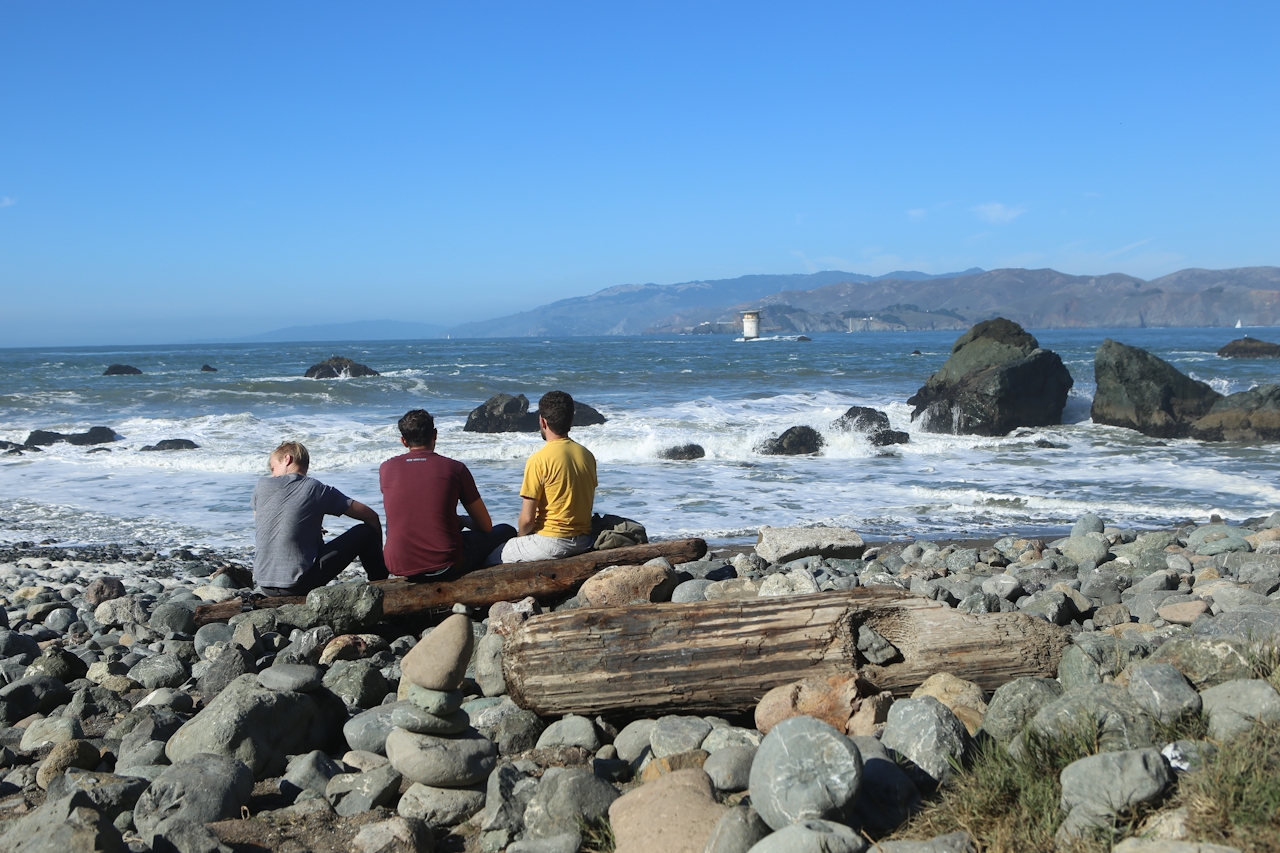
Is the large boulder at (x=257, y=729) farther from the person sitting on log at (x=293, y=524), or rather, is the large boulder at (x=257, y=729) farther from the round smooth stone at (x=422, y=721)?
the person sitting on log at (x=293, y=524)

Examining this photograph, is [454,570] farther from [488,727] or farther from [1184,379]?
[1184,379]

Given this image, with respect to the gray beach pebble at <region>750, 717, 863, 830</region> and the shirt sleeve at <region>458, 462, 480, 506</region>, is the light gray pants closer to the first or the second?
the shirt sleeve at <region>458, 462, 480, 506</region>

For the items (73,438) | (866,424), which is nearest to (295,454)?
(866,424)

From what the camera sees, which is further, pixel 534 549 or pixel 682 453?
pixel 682 453

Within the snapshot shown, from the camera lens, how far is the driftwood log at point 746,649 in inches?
141

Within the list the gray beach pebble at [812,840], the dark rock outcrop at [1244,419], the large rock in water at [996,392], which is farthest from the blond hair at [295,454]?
the dark rock outcrop at [1244,419]

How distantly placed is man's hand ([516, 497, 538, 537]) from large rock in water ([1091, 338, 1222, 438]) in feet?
57.0

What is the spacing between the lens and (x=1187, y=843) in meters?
2.18

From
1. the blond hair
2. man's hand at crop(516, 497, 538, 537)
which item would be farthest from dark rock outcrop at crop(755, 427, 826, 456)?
the blond hair

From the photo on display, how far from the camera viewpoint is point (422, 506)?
5336 millimetres

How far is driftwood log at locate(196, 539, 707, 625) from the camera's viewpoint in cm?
539

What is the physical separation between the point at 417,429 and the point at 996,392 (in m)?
17.9

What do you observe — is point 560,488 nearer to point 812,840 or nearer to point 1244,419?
point 812,840

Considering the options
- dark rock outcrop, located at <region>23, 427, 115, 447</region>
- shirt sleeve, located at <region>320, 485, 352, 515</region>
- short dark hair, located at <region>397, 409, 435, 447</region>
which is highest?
short dark hair, located at <region>397, 409, 435, 447</region>
